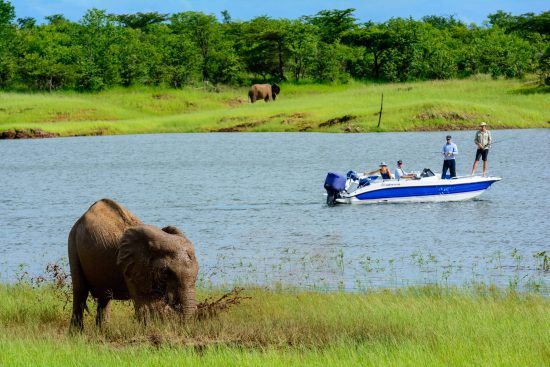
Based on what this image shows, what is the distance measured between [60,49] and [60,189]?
192ft

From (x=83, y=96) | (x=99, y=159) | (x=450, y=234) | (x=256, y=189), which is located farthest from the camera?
(x=83, y=96)

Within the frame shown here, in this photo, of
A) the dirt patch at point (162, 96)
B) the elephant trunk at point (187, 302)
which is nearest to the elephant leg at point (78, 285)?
the elephant trunk at point (187, 302)

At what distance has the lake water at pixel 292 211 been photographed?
73.0 feet

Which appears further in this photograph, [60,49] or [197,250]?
[60,49]

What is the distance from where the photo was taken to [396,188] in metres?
34.3

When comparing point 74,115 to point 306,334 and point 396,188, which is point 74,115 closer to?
point 396,188

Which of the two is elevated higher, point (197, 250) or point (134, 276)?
point (134, 276)

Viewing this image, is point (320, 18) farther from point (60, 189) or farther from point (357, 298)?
point (357, 298)

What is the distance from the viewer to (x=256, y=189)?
137 ft

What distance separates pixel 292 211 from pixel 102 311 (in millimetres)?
20552

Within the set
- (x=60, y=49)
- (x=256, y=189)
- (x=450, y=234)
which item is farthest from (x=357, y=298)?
(x=60, y=49)

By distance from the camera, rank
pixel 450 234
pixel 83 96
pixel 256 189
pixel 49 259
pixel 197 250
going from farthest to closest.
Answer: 1. pixel 83 96
2. pixel 256 189
3. pixel 450 234
4. pixel 197 250
5. pixel 49 259

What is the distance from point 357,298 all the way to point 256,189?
25.2 m

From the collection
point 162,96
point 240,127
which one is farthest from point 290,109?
point 162,96
